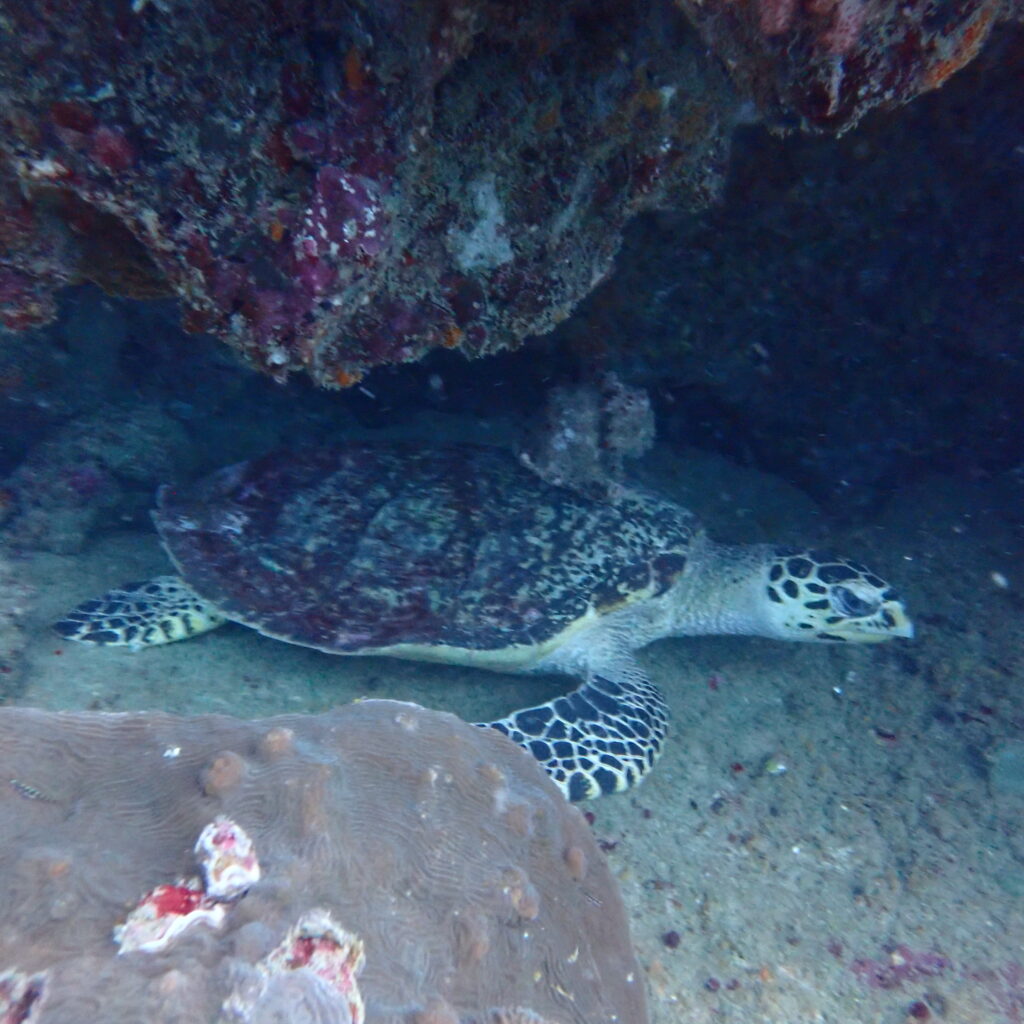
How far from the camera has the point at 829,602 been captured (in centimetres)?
453

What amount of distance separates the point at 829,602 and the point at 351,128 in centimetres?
405

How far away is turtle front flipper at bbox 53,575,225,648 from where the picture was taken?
144 inches

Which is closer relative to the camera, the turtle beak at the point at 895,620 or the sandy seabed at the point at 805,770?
the sandy seabed at the point at 805,770

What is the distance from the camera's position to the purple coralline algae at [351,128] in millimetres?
2018

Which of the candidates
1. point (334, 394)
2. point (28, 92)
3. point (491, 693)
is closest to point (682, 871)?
point (491, 693)

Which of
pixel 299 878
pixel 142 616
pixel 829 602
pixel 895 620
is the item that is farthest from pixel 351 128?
pixel 895 620

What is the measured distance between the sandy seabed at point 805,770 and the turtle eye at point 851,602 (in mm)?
431

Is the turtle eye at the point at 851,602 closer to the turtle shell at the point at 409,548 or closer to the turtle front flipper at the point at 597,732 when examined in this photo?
the turtle shell at the point at 409,548

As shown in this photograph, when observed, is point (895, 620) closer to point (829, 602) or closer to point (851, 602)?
point (851, 602)

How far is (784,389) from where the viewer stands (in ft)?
17.6

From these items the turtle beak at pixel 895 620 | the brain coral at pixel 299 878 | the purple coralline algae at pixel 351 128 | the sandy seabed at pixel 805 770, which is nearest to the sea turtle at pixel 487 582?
the turtle beak at pixel 895 620

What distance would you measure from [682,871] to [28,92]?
386 cm

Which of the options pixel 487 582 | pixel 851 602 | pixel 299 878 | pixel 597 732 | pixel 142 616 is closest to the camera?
pixel 299 878

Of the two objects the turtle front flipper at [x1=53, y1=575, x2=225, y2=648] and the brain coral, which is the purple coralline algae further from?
the turtle front flipper at [x1=53, y1=575, x2=225, y2=648]
